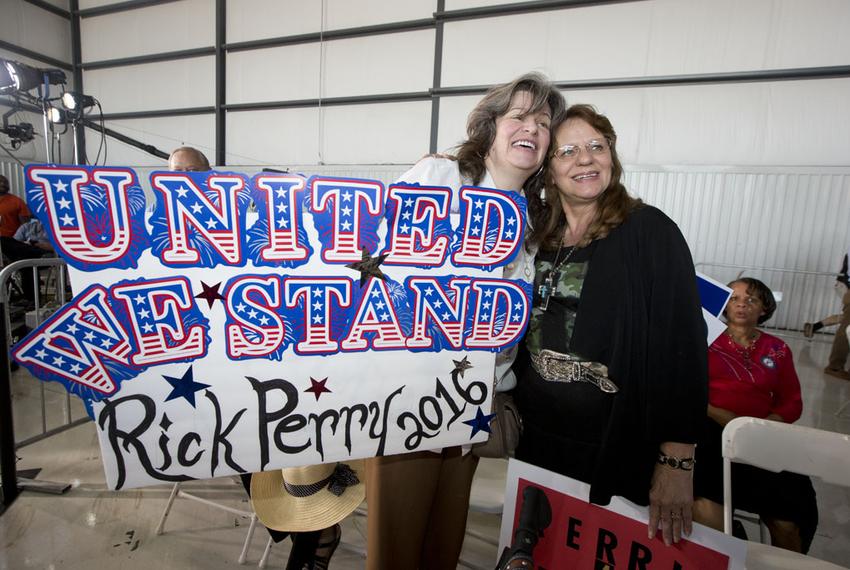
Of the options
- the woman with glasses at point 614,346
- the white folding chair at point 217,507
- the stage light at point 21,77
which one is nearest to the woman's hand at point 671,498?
the woman with glasses at point 614,346

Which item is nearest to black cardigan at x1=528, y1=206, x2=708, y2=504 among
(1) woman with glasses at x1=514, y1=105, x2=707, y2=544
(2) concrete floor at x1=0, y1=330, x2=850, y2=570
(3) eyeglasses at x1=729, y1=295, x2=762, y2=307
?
(1) woman with glasses at x1=514, y1=105, x2=707, y2=544

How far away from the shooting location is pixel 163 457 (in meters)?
0.91

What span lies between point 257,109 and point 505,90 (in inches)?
369

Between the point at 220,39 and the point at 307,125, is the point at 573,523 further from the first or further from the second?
the point at 220,39

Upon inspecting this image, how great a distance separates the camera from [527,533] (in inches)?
26.2

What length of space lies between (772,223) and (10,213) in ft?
34.0

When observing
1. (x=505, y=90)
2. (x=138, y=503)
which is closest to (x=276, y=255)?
(x=505, y=90)

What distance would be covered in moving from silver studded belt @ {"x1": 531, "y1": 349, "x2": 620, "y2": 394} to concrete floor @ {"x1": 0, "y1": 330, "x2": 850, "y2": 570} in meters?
0.81

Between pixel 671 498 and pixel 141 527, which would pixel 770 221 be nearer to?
pixel 671 498

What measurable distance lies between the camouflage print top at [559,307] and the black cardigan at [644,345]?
39 millimetres

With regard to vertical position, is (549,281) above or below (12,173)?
below

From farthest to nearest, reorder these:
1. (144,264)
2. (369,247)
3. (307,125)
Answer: (307,125) < (369,247) < (144,264)

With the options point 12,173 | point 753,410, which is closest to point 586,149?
point 753,410

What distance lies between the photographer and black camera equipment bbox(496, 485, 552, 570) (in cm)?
63
